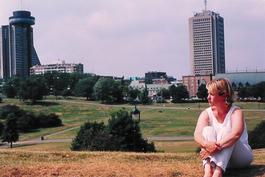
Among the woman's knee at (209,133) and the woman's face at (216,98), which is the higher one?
the woman's face at (216,98)

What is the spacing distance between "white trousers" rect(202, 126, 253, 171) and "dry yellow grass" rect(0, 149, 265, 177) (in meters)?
0.28

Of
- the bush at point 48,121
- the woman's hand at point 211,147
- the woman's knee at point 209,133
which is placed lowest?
the bush at point 48,121

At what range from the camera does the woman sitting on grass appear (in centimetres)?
820

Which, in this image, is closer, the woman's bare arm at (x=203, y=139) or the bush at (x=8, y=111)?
the woman's bare arm at (x=203, y=139)

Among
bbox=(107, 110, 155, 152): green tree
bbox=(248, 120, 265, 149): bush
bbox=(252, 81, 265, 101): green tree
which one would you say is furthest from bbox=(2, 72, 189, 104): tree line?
bbox=(248, 120, 265, 149): bush

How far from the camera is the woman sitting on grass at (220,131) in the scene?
820 centimetres

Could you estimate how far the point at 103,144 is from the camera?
4484 cm

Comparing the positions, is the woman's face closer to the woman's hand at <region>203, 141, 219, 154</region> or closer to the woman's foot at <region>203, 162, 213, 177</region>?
the woman's hand at <region>203, 141, 219, 154</region>

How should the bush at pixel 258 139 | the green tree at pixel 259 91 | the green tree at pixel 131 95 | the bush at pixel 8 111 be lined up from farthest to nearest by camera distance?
the green tree at pixel 131 95
the green tree at pixel 259 91
the bush at pixel 8 111
the bush at pixel 258 139

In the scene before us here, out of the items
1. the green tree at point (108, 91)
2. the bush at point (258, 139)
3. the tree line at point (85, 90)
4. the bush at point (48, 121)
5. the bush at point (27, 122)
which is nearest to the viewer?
the bush at point (258, 139)

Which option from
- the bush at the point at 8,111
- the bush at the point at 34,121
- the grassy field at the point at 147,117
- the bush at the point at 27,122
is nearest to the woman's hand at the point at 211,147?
the grassy field at the point at 147,117

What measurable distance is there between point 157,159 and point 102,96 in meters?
147

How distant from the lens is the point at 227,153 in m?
8.33

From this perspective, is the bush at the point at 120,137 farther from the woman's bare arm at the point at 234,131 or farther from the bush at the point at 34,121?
the bush at the point at 34,121
